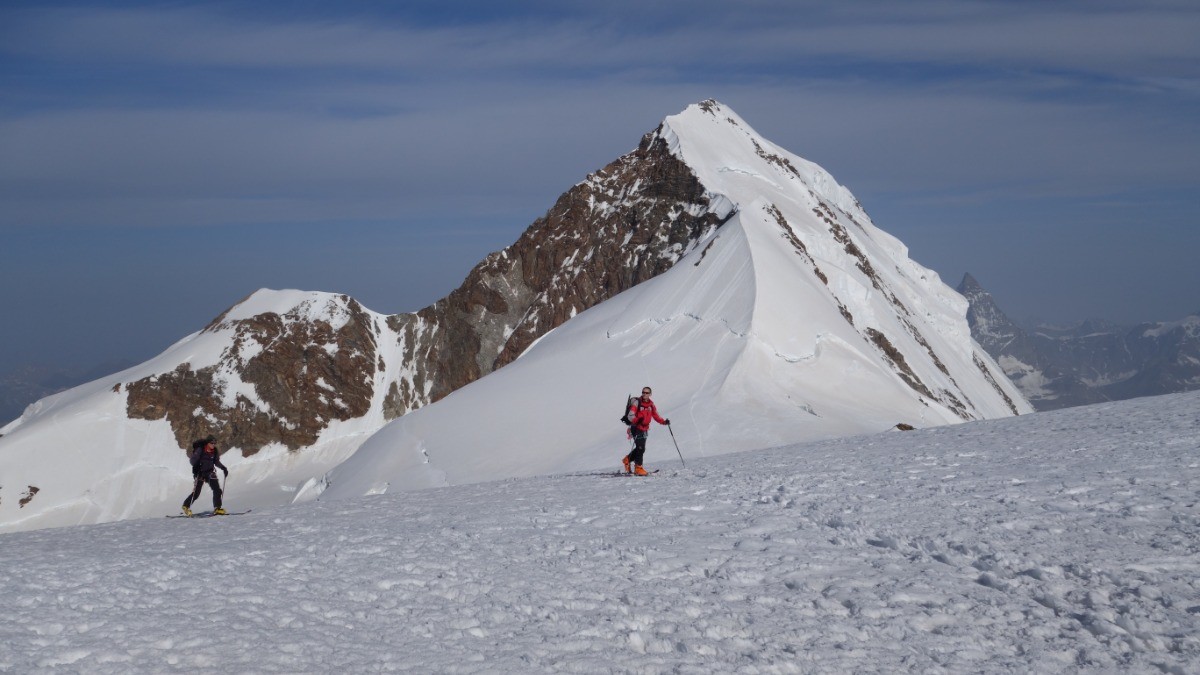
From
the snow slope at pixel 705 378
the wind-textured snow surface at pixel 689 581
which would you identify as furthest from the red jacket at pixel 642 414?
the snow slope at pixel 705 378

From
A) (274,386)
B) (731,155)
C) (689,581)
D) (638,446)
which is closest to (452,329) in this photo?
(274,386)

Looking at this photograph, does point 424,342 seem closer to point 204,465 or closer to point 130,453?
point 130,453

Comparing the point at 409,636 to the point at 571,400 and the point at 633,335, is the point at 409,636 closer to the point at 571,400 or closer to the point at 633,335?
the point at 571,400

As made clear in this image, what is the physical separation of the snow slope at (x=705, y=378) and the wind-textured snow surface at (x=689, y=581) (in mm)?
Result: 19122

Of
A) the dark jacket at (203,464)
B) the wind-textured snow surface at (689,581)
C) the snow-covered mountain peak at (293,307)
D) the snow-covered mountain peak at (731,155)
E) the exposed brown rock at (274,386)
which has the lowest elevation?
the wind-textured snow surface at (689,581)

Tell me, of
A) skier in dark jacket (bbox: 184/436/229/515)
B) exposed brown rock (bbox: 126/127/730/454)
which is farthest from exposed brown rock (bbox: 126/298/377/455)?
skier in dark jacket (bbox: 184/436/229/515)

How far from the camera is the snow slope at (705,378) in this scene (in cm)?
3956

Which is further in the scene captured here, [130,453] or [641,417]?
[130,453]

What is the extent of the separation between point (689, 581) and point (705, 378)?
32.1 m

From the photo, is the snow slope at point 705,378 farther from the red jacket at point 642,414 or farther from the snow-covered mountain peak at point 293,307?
the snow-covered mountain peak at point 293,307

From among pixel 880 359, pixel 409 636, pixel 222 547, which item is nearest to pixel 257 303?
pixel 880 359

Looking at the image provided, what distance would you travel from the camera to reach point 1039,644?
9383 millimetres

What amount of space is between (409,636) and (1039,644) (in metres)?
6.25

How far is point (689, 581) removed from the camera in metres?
11.9
